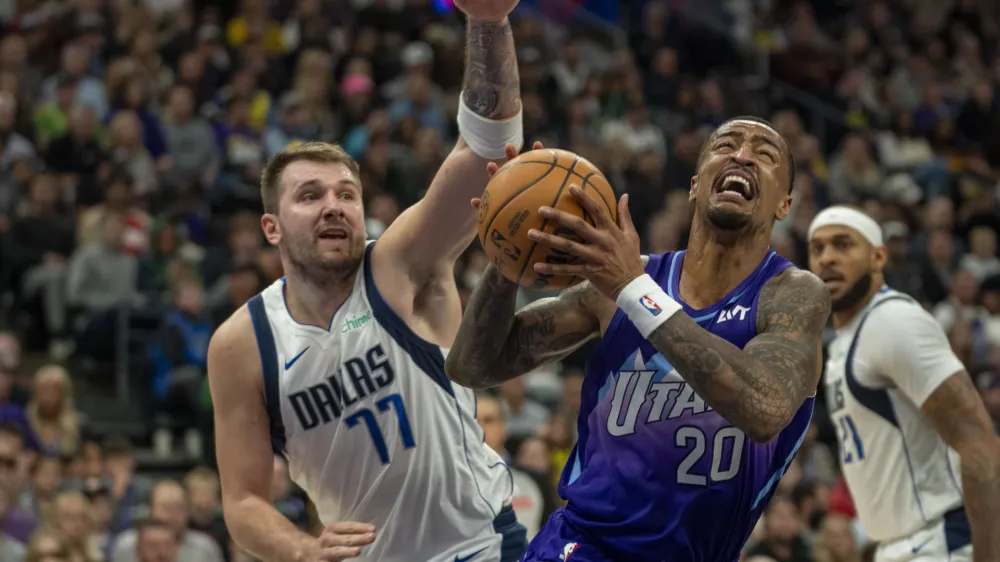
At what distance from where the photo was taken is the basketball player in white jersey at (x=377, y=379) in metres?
5.30

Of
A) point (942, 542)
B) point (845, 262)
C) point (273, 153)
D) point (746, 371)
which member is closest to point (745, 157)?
point (746, 371)

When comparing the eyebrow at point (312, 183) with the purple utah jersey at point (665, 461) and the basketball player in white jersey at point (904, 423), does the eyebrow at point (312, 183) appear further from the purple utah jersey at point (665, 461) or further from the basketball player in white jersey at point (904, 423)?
the basketball player in white jersey at point (904, 423)

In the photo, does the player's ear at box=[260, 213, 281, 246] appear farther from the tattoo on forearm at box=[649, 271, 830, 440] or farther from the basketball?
the tattoo on forearm at box=[649, 271, 830, 440]

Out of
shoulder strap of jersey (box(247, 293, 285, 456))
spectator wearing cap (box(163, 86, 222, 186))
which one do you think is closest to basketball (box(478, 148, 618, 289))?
shoulder strap of jersey (box(247, 293, 285, 456))

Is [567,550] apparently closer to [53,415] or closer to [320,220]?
[320,220]

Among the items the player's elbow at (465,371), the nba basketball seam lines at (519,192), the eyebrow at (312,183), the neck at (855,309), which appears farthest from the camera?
the neck at (855,309)

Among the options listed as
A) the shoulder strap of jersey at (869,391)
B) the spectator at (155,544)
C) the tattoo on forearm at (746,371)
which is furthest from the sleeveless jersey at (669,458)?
the spectator at (155,544)

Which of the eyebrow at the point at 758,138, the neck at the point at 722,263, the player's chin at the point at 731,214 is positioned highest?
the eyebrow at the point at 758,138

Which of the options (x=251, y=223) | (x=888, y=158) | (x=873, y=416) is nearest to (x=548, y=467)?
(x=251, y=223)

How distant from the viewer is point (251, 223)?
1238 centimetres

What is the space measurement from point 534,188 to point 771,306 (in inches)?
33.6

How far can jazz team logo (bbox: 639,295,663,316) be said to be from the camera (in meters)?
3.95

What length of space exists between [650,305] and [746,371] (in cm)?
33

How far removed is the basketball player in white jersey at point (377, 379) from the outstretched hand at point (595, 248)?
4.29 ft
